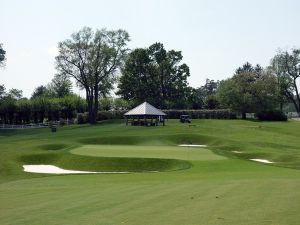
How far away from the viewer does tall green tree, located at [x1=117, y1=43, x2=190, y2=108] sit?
106 m

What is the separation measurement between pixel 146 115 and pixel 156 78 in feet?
107

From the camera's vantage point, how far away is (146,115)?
74938mm

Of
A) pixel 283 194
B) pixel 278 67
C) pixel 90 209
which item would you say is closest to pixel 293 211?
pixel 283 194

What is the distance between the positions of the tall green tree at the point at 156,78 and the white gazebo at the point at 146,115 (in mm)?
26298

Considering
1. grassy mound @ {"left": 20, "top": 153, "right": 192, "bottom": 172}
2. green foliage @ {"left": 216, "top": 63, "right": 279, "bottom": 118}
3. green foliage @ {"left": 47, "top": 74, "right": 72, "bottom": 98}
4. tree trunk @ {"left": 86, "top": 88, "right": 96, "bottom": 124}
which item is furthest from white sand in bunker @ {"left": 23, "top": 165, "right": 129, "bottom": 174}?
green foliage @ {"left": 47, "top": 74, "right": 72, "bottom": 98}

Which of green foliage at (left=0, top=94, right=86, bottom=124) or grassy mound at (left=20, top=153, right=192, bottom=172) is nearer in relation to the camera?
grassy mound at (left=20, top=153, right=192, bottom=172)

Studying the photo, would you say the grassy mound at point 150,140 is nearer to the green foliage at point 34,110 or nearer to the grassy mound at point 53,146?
the grassy mound at point 53,146

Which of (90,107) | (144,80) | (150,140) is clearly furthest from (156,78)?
(150,140)

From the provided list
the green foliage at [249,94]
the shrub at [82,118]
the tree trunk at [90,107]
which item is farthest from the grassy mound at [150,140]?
the green foliage at [249,94]

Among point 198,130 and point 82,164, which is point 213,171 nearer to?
point 82,164

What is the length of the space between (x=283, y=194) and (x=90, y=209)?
539 cm

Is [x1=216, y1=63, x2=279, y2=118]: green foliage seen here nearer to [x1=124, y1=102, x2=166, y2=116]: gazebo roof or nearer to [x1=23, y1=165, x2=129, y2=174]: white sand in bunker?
[x1=124, y1=102, x2=166, y2=116]: gazebo roof

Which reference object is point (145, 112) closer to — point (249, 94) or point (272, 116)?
point (249, 94)

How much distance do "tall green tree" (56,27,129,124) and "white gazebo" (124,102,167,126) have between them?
49.3 ft
